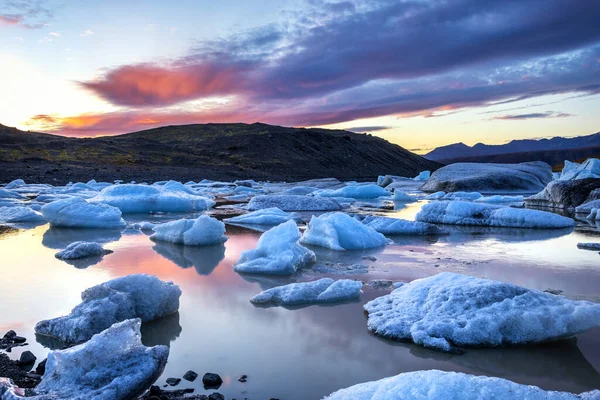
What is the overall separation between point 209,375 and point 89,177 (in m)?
28.7

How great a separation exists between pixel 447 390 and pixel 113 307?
231 centimetres

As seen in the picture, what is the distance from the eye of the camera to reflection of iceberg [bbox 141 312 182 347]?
3146 mm

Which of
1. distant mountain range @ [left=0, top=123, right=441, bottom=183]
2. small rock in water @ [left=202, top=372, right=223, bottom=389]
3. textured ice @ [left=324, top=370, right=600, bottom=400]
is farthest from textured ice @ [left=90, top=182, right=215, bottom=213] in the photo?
distant mountain range @ [left=0, top=123, right=441, bottom=183]

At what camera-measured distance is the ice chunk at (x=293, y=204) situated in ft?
42.8

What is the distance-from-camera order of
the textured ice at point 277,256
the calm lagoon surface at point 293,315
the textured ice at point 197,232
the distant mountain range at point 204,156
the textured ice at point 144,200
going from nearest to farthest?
the calm lagoon surface at point 293,315
the textured ice at point 277,256
the textured ice at point 197,232
the textured ice at point 144,200
the distant mountain range at point 204,156

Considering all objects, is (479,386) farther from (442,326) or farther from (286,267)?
(286,267)

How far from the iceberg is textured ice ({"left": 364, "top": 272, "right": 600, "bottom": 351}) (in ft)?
5.05

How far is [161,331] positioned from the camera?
334 centimetres

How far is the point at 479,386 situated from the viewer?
212 centimetres

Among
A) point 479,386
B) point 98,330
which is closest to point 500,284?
point 479,386

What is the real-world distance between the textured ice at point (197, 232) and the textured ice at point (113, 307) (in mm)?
3114

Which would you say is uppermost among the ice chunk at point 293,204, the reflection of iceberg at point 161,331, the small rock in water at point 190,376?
the small rock in water at point 190,376

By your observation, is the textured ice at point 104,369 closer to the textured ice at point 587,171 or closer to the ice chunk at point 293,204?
the ice chunk at point 293,204

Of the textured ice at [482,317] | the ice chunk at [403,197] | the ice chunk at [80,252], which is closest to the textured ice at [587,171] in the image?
the ice chunk at [403,197]
